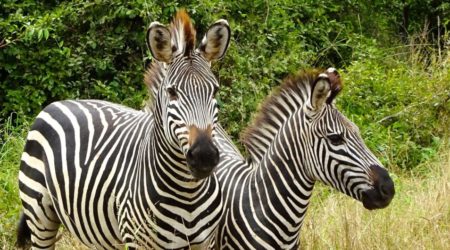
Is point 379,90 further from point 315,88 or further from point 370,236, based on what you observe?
point 315,88

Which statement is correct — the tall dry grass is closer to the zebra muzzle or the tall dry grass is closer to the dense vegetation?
the dense vegetation

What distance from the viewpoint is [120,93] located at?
30.9ft

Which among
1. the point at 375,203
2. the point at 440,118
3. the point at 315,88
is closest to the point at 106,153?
the point at 315,88

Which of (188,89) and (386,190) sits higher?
(188,89)

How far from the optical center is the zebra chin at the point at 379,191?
5227 millimetres

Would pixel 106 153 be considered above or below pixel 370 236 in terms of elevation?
above

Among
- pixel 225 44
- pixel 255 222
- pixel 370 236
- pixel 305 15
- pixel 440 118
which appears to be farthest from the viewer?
pixel 305 15

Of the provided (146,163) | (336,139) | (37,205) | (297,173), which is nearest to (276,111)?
(297,173)

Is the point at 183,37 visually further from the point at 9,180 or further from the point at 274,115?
the point at 9,180

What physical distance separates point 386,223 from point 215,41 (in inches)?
97.6

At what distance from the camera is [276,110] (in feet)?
19.2

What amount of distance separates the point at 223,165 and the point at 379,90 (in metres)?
5.18

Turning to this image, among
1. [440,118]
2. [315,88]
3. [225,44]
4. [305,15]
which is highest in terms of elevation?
[225,44]

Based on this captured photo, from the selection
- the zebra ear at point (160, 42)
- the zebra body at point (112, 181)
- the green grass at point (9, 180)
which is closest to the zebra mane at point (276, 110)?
the zebra body at point (112, 181)
